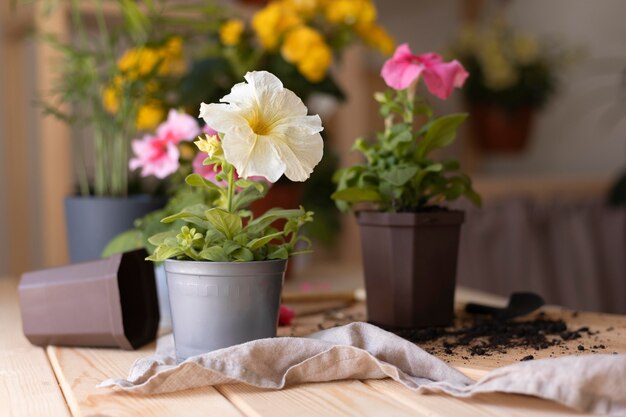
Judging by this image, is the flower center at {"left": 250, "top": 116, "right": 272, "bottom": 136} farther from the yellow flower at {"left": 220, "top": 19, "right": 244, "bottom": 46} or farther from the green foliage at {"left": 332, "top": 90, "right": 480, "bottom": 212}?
the yellow flower at {"left": 220, "top": 19, "right": 244, "bottom": 46}

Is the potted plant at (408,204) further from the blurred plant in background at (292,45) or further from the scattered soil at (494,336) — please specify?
the blurred plant in background at (292,45)

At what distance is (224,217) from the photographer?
80 centimetres

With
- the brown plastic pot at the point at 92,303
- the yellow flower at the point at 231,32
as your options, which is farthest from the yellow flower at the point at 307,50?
the brown plastic pot at the point at 92,303

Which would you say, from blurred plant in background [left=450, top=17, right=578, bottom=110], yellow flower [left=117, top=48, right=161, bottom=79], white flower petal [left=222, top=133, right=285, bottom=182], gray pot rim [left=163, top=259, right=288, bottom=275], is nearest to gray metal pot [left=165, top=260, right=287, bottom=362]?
gray pot rim [left=163, top=259, right=288, bottom=275]

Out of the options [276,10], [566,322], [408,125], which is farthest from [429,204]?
[276,10]

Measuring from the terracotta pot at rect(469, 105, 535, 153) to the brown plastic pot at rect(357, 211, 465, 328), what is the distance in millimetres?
2423

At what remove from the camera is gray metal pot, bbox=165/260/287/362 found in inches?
31.2

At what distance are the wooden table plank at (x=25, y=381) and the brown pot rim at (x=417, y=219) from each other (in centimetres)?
43

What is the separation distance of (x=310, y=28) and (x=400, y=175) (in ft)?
2.20

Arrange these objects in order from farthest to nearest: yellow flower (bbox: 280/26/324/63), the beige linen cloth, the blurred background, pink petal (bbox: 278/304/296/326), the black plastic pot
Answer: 1. the blurred background
2. yellow flower (bbox: 280/26/324/63)
3. the black plastic pot
4. pink petal (bbox: 278/304/296/326)
5. the beige linen cloth

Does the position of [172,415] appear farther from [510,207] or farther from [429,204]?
Result: [510,207]

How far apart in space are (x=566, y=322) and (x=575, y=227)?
157 cm

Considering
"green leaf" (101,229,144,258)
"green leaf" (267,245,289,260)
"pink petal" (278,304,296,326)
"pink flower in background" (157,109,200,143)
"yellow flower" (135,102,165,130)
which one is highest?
"yellow flower" (135,102,165,130)

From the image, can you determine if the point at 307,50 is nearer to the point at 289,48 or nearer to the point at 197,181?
the point at 289,48
